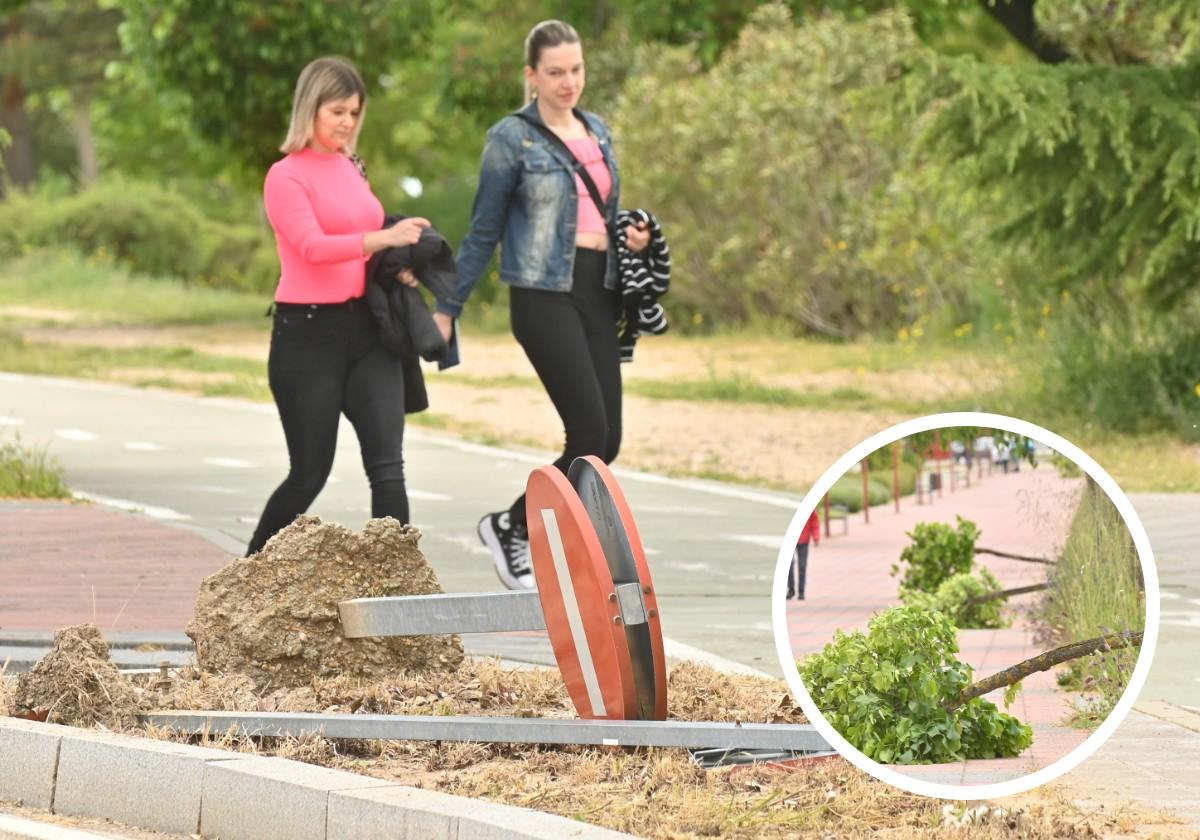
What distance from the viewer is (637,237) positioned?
809cm

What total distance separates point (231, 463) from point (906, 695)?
9561 mm

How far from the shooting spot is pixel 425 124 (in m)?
48.9

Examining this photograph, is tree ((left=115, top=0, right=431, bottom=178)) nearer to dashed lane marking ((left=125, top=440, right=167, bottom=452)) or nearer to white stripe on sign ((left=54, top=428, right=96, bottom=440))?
white stripe on sign ((left=54, top=428, right=96, bottom=440))

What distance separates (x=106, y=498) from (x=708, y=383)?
856 centimetres

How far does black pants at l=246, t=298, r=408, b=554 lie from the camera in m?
7.43

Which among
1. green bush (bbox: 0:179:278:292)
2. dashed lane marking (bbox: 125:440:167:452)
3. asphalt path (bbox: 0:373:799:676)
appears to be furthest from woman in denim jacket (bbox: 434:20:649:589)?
green bush (bbox: 0:179:278:292)

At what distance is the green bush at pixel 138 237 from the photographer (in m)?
40.5

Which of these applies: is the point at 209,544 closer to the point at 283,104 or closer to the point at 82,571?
the point at 82,571

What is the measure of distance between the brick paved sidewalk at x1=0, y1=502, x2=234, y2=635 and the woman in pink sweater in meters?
0.70

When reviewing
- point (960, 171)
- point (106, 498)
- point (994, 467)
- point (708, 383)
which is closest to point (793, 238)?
point (708, 383)

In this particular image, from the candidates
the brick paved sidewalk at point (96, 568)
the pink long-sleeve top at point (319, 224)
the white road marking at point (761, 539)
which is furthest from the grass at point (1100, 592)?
the white road marking at point (761, 539)

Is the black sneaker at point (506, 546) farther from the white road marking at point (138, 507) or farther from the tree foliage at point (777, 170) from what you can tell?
the tree foliage at point (777, 170)

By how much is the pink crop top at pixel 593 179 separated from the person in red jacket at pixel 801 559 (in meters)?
2.88

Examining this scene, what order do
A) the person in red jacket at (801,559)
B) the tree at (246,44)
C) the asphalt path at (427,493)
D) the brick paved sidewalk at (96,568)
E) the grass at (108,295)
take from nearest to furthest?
the person in red jacket at (801,559) < the brick paved sidewalk at (96,568) < the asphalt path at (427,493) < the tree at (246,44) < the grass at (108,295)
